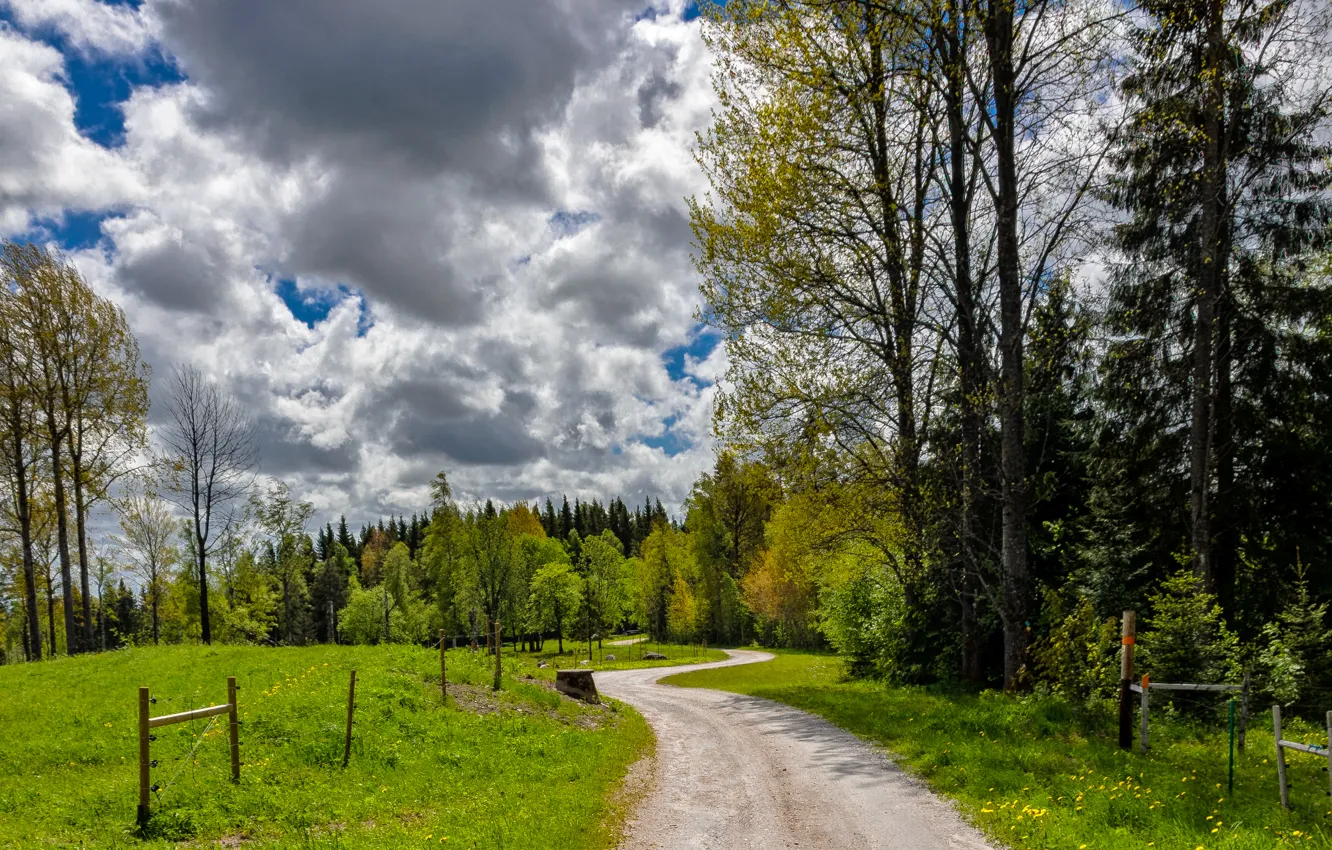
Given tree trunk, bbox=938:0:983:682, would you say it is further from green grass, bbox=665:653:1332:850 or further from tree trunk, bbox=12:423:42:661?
tree trunk, bbox=12:423:42:661

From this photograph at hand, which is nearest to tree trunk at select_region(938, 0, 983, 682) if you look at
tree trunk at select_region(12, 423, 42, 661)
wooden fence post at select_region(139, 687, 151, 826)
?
wooden fence post at select_region(139, 687, 151, 826)

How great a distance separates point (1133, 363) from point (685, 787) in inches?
583

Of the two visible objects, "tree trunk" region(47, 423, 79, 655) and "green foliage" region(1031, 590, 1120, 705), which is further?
"tree trunk" region(47, 423, 79, 655)

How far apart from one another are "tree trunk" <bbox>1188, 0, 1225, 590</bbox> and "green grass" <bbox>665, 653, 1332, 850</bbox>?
4.06 m

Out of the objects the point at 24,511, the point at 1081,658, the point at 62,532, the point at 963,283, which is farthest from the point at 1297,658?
the point at 24,511

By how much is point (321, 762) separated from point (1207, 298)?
19241mm

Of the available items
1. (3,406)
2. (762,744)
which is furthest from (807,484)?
(3,406)

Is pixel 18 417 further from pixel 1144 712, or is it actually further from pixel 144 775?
pixel 1144 712

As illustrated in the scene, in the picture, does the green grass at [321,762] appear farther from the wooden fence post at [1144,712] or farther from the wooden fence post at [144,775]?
the wooden fence post at [1144,712]

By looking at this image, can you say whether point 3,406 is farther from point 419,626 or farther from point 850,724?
point 419,626

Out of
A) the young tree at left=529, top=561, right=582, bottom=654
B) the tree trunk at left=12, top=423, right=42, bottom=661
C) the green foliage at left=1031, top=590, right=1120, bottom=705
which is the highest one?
the tree trunk at left=12, top=423, right=42, bottom=661

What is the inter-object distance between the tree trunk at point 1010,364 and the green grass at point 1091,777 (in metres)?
1.66

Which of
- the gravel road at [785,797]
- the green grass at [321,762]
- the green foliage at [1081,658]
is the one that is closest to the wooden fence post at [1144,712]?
the green foliage at [1081,658]

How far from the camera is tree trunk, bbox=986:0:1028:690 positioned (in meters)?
14.2
